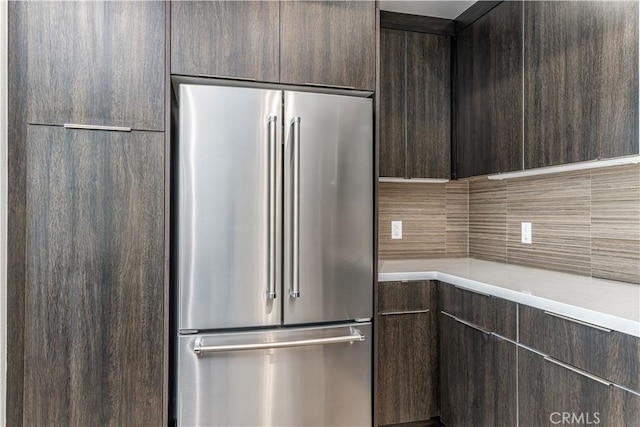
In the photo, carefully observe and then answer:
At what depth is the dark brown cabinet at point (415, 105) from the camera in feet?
8.39

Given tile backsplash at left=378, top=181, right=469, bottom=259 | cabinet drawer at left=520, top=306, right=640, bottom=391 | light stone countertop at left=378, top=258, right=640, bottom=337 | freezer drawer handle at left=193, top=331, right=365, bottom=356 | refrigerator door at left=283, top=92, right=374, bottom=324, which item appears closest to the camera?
cabinet drawer at left=520, top=306, right=640, bottom=391

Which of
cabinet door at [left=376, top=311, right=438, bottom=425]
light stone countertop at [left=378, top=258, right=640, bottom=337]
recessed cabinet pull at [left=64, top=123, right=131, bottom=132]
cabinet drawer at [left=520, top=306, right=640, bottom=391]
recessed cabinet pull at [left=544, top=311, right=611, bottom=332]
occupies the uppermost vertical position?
recessed cabinet pull at [left=64, top=123, right=131, bottom=132]

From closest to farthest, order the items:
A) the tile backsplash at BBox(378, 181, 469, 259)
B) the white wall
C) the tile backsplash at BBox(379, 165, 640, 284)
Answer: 1. the white wall
2. the tile backsplash at BBox(379, 165, 640, 284)
3. the tile backsplash at BBox(378, 181, 469, 259)

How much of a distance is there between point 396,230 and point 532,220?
0.85 m

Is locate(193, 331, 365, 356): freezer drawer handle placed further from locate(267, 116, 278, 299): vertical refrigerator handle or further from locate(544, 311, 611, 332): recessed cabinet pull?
locate(544, 311, 611, 332): recessed cabinet pull

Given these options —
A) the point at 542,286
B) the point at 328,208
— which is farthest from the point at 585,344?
the point at 328,208

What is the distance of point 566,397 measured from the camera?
144 centimetres

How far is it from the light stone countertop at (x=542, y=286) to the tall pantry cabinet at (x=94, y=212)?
120 cm

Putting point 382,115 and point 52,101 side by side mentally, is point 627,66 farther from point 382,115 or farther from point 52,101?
point 52,101

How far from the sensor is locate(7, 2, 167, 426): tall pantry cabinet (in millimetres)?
1577

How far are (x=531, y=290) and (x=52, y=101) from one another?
2.10 m

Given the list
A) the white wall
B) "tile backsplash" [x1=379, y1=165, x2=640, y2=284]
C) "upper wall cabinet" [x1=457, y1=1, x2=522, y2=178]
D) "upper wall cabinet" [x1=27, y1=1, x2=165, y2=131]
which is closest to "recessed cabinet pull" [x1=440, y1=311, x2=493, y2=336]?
"tile backsplash" [x1=379, y1=165, x2=640, y2=284]

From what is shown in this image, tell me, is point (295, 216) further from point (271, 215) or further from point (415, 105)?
point (415, 105)

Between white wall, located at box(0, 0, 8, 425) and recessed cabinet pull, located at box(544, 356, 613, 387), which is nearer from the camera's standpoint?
recessed cabinet pull, located at box(544, 356, 613, 387)
